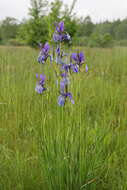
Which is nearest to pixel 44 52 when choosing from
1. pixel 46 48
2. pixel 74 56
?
pixel 46 48

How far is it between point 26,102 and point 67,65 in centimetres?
111

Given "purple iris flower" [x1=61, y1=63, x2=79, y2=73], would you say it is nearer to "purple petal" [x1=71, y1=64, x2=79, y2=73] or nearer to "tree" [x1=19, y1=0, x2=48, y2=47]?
"purple petal" [x1=71, y1=64, x2=79, y2=73]

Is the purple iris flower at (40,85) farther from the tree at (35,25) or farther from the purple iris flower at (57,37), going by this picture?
the tree at (35,25)

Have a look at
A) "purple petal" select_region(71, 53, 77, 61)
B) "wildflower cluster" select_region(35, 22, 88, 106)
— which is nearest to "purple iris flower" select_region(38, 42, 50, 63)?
"wildflower cluster" select_region(35, 22, 88, 106)

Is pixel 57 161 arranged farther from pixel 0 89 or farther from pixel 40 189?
pixel 0 89

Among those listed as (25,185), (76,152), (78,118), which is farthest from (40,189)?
(78,118)

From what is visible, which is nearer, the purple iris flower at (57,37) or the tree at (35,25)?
the purple iris flower at (57,37)

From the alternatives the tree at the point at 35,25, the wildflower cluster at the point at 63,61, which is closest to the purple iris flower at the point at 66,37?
the wildflower cluster at the point at 63,61

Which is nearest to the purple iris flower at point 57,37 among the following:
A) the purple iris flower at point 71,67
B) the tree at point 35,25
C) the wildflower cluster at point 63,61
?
the wildflower cluster at point 63,61

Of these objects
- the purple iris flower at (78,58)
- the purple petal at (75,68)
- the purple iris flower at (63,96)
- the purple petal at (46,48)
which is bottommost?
the purple iris flower at (63,96)

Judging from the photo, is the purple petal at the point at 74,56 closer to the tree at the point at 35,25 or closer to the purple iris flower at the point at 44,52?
the purple iris flower at the point at 44,52

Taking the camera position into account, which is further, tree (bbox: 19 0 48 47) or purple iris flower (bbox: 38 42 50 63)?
tree (bbox: 19 0 48 47)

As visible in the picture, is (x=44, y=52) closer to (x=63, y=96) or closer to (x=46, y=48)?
(x=46, y=48)

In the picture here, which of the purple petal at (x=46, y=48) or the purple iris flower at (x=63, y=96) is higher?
the purple petal at (x=46, y=48)
